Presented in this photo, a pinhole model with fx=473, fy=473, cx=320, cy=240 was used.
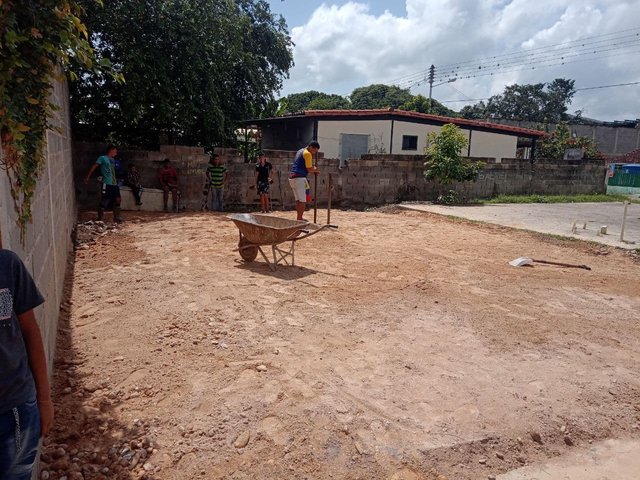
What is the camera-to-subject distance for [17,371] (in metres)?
1.65

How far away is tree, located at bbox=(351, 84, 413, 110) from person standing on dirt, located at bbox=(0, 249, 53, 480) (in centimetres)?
5253

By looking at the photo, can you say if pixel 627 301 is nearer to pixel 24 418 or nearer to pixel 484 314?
pixel 484 314

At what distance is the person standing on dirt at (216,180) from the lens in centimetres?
1223

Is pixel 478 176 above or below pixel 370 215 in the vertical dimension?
above

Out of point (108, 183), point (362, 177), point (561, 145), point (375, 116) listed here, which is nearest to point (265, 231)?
point (108, 183)

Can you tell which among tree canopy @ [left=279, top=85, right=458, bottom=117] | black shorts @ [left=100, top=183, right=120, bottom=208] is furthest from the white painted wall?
tree canopy @ [left=279, top=85, right=458, bottom=117]

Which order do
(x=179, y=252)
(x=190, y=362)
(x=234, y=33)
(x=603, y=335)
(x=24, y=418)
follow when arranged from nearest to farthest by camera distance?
(x=24, y=418) → (x=190, y=362) → (x=603, y=335) → (x=179, y=252) → (x=234, y=33)

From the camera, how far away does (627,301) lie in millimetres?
5855

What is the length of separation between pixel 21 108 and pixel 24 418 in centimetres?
139

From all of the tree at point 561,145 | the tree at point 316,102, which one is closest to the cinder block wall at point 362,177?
the tree at point 561,145

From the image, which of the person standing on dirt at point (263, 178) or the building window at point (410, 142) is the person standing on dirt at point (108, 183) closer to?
the person standing on dirt at point (263, 178)

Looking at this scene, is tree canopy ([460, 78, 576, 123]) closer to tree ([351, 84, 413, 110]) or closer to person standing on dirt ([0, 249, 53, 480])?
tree ([351, 84, 413, 110])

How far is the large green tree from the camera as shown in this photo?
36.7ft

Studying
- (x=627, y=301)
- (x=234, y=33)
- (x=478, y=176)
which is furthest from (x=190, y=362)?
(x=478, y=176)
